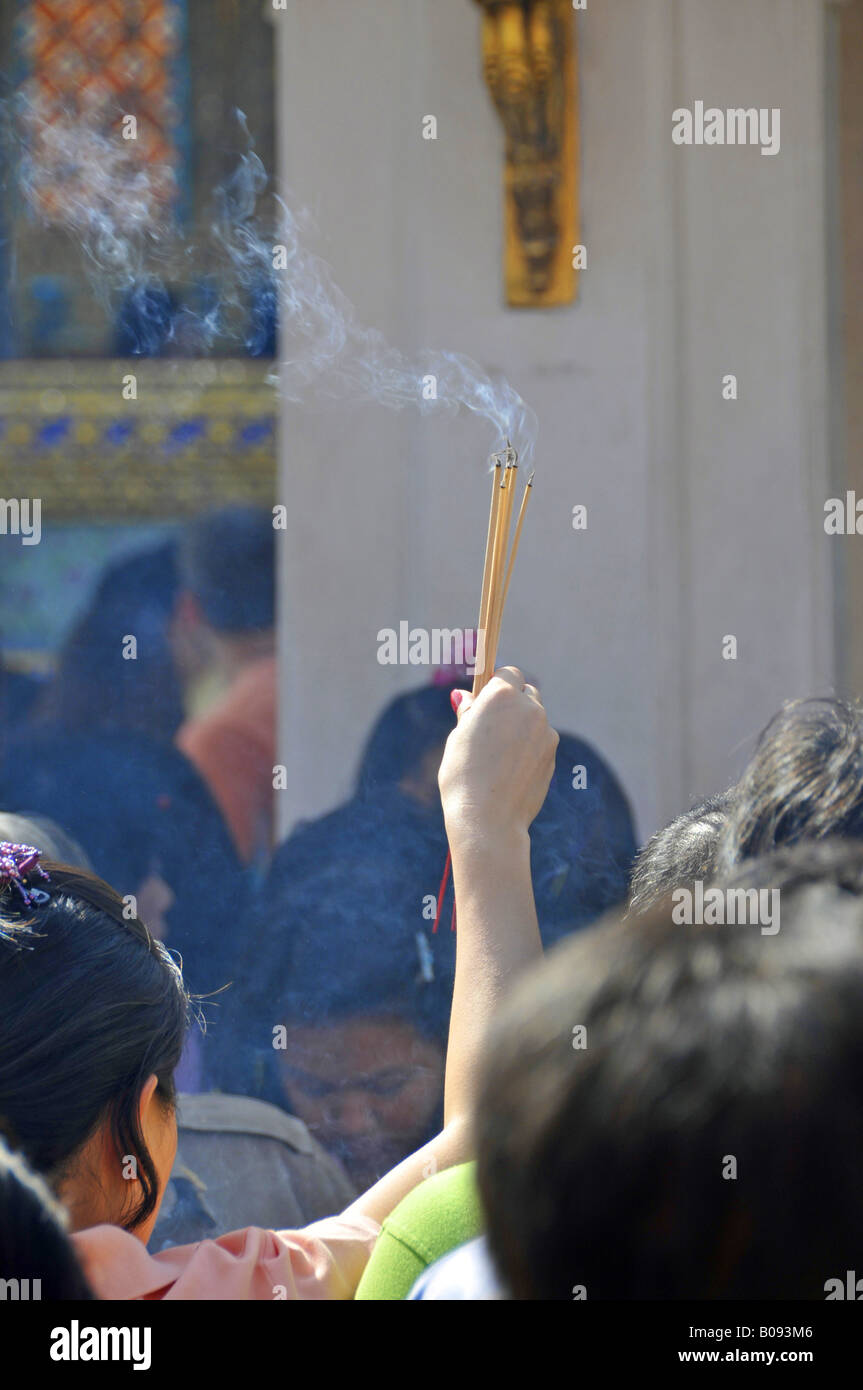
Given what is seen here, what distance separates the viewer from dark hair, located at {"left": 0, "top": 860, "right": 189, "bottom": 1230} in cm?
111

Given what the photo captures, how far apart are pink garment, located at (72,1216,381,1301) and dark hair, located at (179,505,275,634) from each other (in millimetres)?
1913

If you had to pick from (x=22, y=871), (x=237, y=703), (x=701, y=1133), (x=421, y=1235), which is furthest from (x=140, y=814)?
(x=701, y=1133)

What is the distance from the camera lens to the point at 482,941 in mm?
1092

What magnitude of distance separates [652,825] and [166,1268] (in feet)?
5.89

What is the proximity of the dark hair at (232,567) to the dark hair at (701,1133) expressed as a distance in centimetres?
235

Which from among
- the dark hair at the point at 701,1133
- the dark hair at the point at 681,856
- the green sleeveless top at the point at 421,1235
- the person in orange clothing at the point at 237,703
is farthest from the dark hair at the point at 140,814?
the dark hair at the point at 701,1133

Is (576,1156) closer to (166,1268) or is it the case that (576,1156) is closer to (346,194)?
(166,1268)

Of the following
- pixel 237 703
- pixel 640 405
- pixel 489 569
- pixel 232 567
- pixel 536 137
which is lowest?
pixel 237 703

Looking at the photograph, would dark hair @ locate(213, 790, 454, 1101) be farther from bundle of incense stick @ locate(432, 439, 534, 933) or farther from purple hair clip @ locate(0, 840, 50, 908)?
purple hair clip @ locate(0, 840, 50, 908)

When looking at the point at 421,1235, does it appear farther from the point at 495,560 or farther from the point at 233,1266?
the point at 495,560

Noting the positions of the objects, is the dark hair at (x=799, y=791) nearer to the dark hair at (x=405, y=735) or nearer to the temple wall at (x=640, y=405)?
the dark hair at (x=405, y=735)

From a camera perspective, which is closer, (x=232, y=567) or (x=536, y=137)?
(x=536, y=137)

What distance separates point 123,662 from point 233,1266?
2.09 metres

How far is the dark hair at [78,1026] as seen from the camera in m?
1.11
